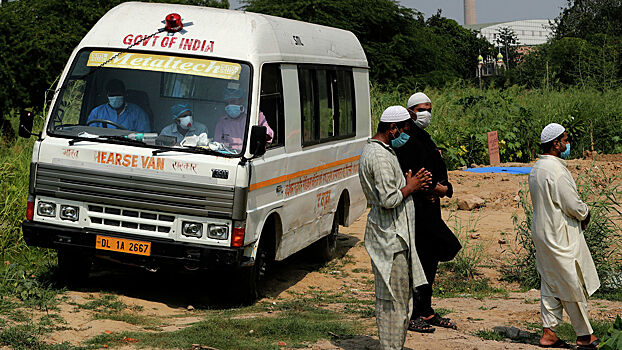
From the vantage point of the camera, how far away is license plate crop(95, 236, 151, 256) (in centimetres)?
723

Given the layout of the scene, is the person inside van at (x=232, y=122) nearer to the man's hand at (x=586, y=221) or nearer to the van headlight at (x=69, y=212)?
the van headlight at (x=69, y=212)

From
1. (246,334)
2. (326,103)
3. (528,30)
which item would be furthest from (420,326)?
(528,30)

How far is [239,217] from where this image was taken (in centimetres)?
711

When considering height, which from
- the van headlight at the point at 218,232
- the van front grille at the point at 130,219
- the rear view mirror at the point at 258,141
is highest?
the rear view mirror at the point at 258,141

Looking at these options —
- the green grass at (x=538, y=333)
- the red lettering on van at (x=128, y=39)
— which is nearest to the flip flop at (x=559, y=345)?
the green grass at (x=538, y=333)

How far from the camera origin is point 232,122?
291 inches

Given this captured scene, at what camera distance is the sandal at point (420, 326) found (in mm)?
6695

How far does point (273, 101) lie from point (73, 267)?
2518 millimetres

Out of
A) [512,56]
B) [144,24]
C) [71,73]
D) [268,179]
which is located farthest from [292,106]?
[512,56]

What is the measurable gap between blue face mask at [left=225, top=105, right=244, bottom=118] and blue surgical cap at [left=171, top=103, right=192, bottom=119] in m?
0.36

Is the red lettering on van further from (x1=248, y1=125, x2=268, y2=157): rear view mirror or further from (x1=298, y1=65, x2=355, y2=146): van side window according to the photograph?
(x1=298, y1=65, x2=355, y2=146): van side window

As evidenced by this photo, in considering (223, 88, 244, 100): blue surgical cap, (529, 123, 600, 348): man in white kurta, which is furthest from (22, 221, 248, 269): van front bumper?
(529, 123, 600, 348): man in white kurta

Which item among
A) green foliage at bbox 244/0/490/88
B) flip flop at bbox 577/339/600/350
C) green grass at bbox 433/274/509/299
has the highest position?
green foliage at bbox 244/0/490/88

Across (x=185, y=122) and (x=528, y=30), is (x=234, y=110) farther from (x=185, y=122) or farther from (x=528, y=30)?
(x=528, y=30)
